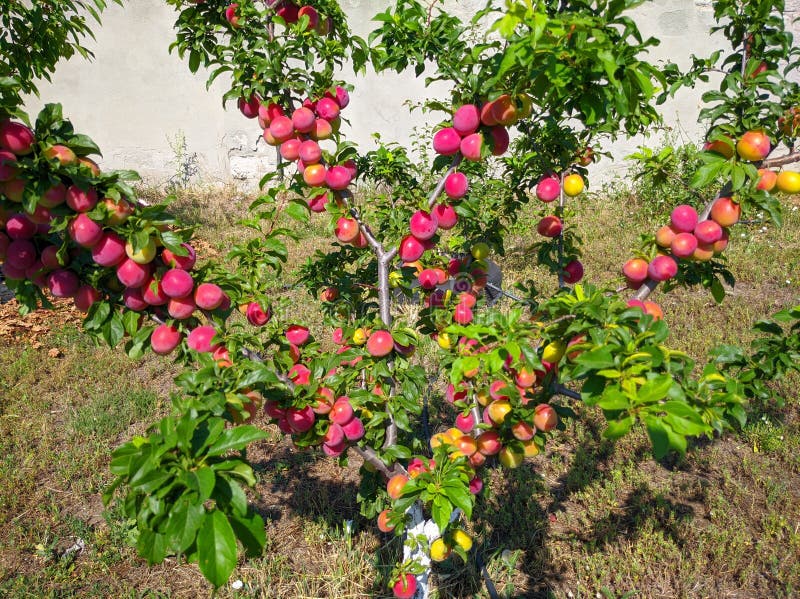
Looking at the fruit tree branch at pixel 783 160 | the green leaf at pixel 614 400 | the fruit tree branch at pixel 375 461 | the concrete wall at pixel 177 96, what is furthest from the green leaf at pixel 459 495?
the concrete wall at pixel 177 96

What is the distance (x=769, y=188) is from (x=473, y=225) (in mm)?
971

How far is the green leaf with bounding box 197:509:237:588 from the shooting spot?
0.79m

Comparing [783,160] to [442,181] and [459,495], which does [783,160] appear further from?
[459,495]

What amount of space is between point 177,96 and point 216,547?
7.57 m

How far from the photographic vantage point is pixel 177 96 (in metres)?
7.24

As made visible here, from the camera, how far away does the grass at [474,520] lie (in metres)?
2.25

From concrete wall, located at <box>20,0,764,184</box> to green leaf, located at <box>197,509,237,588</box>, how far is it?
6920 millimetres

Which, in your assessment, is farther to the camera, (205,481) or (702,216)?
(702,216)

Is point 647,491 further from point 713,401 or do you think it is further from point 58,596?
point 58,596

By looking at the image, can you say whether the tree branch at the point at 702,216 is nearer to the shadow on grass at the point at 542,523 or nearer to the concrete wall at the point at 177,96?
the shadow on grass at the point at 542,523

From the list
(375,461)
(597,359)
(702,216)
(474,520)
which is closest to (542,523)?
(474,520)

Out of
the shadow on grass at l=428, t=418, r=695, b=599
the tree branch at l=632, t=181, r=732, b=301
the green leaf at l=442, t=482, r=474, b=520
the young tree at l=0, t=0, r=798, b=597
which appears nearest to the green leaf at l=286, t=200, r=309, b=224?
the young tree at l=0, t=0, r=798, b=597

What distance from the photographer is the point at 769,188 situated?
4.88 ft

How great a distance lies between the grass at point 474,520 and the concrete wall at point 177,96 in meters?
4.25
